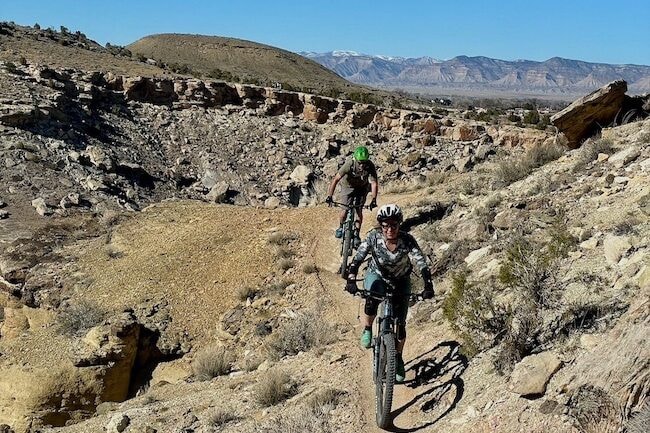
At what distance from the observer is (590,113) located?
1428 cm

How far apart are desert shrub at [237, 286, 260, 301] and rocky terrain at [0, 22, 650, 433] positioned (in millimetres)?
86

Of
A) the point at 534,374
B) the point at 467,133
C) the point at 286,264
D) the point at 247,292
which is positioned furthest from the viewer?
the point at 467,133

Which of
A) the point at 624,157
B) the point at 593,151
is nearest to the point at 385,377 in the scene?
the point at 624,157

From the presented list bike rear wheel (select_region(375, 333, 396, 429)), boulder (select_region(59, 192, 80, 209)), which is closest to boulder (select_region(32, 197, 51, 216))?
boulder (select_region(59, 192, 80, 209))

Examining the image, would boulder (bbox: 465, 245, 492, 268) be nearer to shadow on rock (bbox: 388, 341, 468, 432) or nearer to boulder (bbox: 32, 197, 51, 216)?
shadow on rock (bbox: 388, 341, 468, 432)

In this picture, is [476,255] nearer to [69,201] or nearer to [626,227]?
[626,227]

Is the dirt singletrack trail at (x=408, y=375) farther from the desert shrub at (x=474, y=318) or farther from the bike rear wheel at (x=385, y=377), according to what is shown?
the desert shrub at (x=474, y=318)

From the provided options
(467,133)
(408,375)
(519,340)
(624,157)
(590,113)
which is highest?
(590,113)

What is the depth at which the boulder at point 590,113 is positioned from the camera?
1400 centimetres

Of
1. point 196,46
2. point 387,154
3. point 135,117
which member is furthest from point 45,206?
point 196,46

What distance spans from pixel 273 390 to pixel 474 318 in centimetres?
254

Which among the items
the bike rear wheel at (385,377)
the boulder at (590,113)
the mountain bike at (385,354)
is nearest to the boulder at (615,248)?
the mountain bike at (385,354)

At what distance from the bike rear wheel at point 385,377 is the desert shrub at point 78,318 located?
24.4 ft

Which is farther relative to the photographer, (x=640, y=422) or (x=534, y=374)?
(x=534, y=374)
